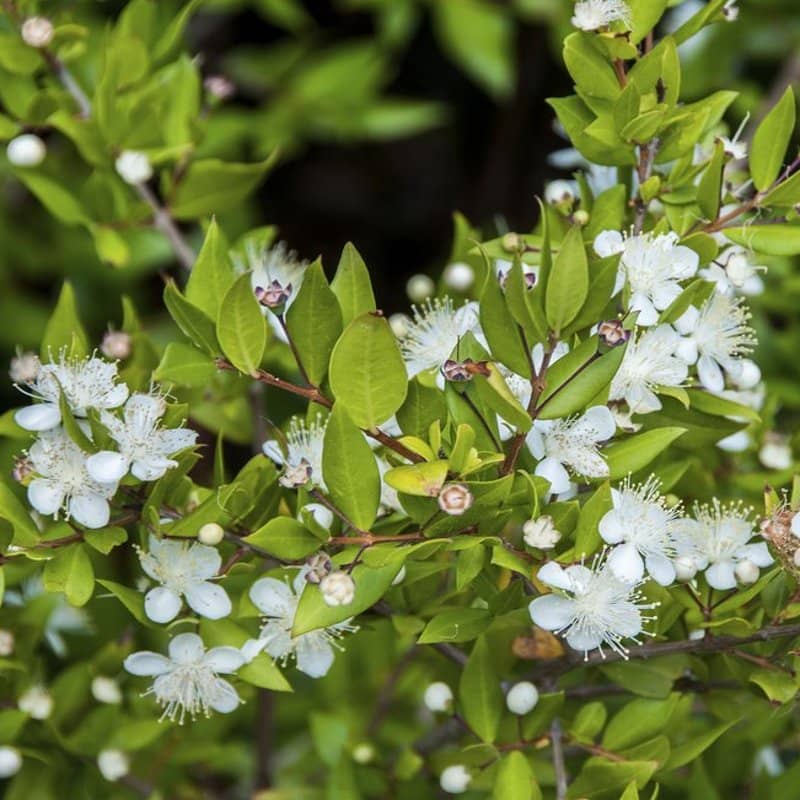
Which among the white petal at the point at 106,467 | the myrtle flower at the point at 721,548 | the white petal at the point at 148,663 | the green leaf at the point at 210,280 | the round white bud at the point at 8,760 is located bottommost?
the round white bud at the point at 8,760

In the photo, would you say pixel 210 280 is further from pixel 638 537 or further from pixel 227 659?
pixel 638 537

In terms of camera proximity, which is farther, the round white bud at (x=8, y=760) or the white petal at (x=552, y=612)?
the round white bud at (x=8, y=760)

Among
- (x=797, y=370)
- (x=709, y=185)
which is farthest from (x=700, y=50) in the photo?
(x=709, y=185)

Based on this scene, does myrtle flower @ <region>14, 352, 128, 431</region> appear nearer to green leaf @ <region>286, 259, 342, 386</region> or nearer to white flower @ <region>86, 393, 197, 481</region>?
white flower @ <region>86, 393, 197, 481</region>

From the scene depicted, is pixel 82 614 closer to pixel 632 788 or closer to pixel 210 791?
pixel 210 791

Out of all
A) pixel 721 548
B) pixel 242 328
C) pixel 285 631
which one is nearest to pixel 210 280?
pixel 242 328

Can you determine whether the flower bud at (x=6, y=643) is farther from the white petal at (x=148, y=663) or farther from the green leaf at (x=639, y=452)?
the green leaf at (x=639, y=452)

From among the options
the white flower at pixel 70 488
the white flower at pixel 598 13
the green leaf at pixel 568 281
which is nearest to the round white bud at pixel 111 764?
the white flower at pixel 70 488
